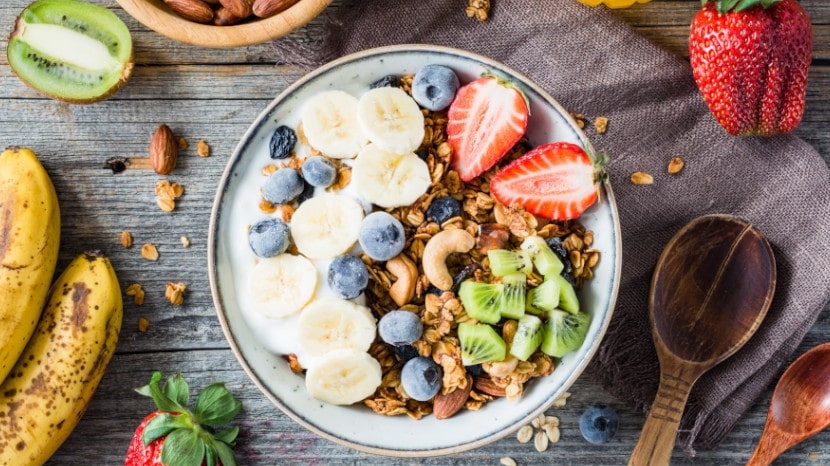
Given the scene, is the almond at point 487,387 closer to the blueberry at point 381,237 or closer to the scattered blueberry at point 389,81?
the blueberry at point 381,237

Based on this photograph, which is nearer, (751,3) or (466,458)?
(751,3)

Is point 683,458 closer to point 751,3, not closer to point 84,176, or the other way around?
point 751,3

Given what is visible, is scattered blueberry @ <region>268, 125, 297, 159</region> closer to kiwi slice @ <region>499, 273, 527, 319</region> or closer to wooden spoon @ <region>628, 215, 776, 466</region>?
kiwi slice @ <region>499, 273, 527, 319</region>

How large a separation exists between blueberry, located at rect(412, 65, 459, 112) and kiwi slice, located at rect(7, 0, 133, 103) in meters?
0.56

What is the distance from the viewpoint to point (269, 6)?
54.1 inches

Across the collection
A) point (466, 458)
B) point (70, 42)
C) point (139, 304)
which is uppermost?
point (70, 42)

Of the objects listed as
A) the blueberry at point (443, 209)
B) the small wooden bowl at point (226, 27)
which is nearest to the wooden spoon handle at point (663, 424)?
the blueberry at point (443, 209)

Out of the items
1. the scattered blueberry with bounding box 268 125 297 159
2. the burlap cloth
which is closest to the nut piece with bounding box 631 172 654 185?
the burlap cloth

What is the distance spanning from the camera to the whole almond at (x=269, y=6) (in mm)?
1371

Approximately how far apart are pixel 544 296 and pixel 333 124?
457 millimetres

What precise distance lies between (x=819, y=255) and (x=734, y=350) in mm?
249

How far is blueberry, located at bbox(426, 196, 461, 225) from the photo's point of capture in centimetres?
131

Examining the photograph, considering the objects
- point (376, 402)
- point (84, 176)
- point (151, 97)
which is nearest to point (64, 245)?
point (84, 176)

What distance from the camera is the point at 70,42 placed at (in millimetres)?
1460
